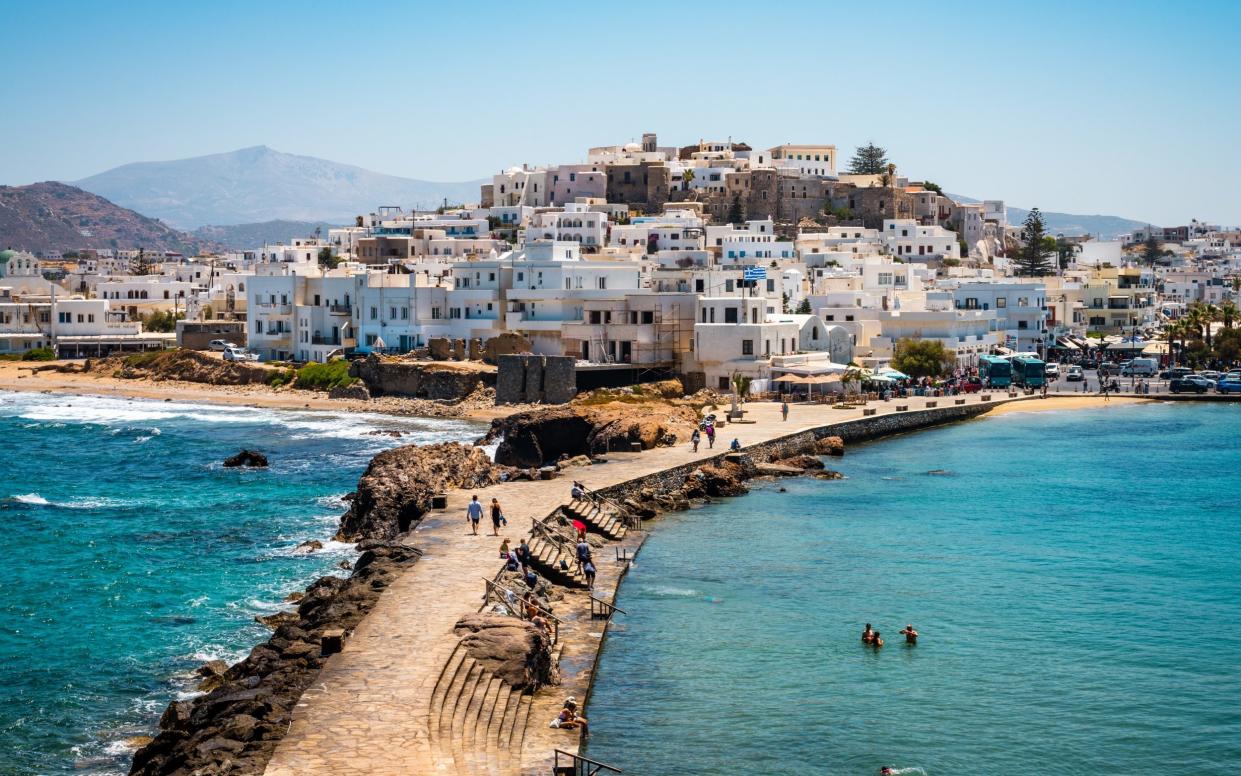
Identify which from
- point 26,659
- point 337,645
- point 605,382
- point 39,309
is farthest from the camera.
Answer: point 39,309

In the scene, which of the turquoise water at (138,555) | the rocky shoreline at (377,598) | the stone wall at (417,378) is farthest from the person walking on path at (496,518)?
the stone wall at (417,378)

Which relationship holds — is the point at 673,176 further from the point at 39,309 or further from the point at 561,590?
the point at 561,590

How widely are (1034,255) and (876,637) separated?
9439cm

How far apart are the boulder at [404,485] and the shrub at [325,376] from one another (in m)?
29.8

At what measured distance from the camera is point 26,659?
24828 millimetres

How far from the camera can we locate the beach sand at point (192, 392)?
64188mm

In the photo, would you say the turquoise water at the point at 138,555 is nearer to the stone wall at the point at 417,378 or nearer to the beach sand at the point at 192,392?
the beach sand at the point at 192,392

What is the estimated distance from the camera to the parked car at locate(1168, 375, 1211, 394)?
65.4 meters

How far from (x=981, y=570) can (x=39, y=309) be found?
79.1 m

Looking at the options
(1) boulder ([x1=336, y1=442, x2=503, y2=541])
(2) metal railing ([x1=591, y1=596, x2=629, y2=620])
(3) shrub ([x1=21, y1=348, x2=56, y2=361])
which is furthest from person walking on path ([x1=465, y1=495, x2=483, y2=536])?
(3) shrub ([x1=21, y1=348, x2=56, y2=361])

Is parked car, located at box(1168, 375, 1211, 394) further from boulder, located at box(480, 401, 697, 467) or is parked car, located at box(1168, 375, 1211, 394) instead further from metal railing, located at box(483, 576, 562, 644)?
metal railing, located at box(483, 576, 562, 644)

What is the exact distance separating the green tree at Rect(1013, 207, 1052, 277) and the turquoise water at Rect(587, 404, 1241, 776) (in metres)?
70.5

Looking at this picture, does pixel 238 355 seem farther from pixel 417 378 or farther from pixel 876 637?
pixel 876 637

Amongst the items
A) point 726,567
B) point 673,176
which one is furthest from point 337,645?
point 673,176
